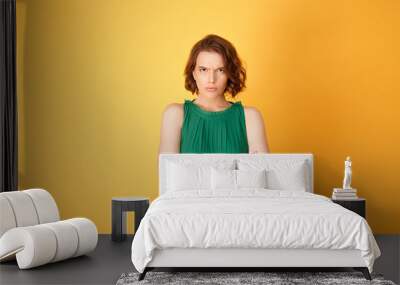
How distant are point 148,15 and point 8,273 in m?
3.43

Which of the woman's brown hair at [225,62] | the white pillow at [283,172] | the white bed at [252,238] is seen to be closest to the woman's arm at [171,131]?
the woman's brown hair at [225,62]

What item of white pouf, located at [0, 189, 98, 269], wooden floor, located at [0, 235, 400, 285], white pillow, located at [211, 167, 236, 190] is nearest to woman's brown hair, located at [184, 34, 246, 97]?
white pillow, located at [211, 167, 236, 190]

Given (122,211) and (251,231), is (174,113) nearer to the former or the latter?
(122,211)

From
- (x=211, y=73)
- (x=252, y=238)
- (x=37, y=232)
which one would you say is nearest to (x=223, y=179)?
(x=211, y=73)

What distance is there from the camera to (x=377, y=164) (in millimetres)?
7480

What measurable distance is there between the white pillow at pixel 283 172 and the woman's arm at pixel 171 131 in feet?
2.70

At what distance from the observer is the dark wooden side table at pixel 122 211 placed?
6699 millimetres

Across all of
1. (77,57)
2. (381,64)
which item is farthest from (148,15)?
(381,64)

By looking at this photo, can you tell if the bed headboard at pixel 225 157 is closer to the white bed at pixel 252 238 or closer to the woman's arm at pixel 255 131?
the woman's arm at pixel 255 131

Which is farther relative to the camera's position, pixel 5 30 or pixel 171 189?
pixel 5 30

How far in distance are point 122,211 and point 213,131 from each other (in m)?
1.19

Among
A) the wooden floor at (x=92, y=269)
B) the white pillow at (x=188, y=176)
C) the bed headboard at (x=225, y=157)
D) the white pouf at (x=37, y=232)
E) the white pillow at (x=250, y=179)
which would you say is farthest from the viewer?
the bed headboard at (x=225, y=157)

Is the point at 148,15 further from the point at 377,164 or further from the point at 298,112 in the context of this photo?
the point at 377,164

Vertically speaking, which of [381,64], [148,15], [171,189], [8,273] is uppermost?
[148,15]
